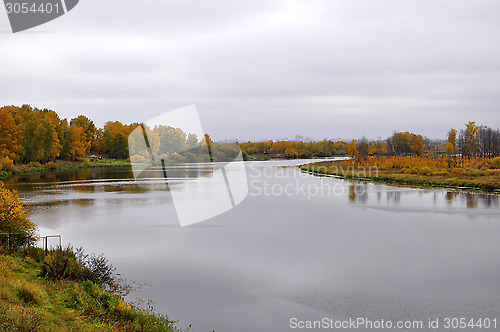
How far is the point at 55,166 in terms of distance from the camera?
95188 mm

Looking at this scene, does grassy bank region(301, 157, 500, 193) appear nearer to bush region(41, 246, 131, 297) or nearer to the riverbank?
bush region(41, 246, 131, 297)

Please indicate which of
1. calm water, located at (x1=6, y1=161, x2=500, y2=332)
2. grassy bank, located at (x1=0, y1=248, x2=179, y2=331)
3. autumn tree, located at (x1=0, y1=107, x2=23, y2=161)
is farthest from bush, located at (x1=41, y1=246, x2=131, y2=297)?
autumn tree, located at (x1=0, y1=107, x2=23, y2=161)

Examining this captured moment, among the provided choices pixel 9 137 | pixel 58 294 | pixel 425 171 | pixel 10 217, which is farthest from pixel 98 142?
pixel 58 294

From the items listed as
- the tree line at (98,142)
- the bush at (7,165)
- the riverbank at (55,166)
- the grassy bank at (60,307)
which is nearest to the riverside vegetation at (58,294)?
the grassy bank at (60,307)

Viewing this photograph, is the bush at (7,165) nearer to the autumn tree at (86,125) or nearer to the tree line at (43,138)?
the tree line at (43,138)

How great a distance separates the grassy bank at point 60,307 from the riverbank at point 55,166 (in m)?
62.7

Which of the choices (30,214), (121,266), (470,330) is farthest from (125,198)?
(470,330)

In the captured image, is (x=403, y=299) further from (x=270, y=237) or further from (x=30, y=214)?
(x=30, y=214)

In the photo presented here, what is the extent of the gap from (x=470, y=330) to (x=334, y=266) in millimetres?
6005

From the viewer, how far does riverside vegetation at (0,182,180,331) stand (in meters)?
8.85

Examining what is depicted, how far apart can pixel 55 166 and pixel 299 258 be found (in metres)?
90.2

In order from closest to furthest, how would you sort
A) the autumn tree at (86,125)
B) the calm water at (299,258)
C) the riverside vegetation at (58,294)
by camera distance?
1. the riverside vegetation at (58,294)
2. the calm water at (299,258)
3. the autumn tree at (86,125)

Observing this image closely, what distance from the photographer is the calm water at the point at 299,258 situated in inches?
472

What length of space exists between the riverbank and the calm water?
49.1 metres
